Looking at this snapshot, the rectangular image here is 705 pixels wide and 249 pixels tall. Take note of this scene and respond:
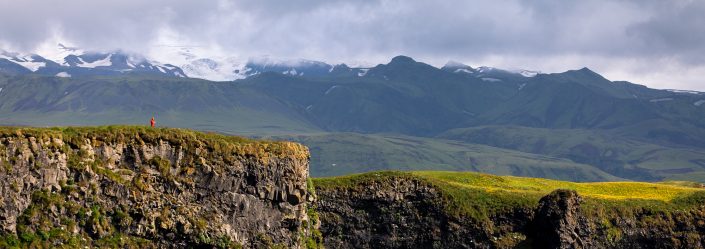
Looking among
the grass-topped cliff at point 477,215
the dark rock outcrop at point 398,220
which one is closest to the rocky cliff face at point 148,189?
the dark rock outcrop at point 398,220

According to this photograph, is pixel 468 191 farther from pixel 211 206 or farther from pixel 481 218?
pixel 211 206

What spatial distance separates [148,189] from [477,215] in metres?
38.5

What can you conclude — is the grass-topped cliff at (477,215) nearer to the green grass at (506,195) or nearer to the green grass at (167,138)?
the green grass at (506,195)

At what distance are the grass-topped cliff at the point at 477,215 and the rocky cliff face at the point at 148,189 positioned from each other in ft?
39.2

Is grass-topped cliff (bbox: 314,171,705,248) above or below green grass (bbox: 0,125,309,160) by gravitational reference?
below

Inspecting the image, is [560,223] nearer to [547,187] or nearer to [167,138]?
[547,187]

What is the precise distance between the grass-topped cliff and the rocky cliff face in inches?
471

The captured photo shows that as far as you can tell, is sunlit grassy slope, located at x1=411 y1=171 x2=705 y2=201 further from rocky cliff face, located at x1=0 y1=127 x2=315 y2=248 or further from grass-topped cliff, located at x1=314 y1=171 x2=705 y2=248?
rocky cliff face, located at x1=0 y1=127 x2=315 y2=248

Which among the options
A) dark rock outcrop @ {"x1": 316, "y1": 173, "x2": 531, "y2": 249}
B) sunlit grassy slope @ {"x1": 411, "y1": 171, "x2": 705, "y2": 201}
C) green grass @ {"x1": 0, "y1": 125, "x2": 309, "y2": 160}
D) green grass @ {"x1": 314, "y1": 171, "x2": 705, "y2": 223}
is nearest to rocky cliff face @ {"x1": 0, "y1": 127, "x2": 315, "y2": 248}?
green grass @ {"x1": 0, "y1": 125, "x2": 309, "y2": 160}

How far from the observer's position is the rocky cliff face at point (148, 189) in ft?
162

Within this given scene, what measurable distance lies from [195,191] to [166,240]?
4657mm

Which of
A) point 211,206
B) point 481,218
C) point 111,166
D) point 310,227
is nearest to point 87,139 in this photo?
point 111,166

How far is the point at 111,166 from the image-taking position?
54938 mm

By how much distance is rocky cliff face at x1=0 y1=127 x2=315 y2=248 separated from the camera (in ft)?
162
